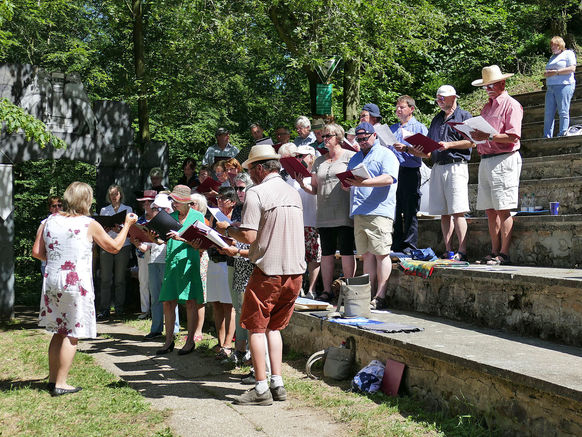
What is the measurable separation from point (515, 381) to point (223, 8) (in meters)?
9.18

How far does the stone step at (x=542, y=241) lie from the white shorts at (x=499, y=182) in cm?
31

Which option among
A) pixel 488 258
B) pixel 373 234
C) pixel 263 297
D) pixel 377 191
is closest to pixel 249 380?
pixel 263 297

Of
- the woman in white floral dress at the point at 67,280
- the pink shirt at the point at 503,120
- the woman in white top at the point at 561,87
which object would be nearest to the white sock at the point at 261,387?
the woman in white floral dress at the point at 67,280

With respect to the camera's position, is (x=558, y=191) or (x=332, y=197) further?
(x=558, y=191)

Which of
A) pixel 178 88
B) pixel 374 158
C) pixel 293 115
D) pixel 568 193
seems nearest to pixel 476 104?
pixel 293 115

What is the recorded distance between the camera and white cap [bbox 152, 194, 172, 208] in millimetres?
7375

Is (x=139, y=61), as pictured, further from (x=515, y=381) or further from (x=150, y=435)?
(x=515, y=381)

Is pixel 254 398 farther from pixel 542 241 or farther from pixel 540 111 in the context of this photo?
pixel 540 111

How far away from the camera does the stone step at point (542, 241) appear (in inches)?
253

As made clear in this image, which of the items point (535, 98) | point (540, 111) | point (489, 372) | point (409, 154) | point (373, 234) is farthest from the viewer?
point (535, 98)

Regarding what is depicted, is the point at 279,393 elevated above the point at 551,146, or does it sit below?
below

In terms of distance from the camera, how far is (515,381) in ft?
13.5

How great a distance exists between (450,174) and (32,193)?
48.0 ft

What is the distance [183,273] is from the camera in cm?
750
